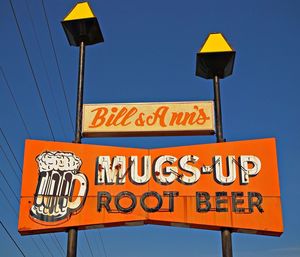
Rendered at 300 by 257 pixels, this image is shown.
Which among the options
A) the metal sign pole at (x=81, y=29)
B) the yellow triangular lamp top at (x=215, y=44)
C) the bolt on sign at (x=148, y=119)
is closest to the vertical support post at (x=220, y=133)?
the bolt on sign at (x=148, y=119)

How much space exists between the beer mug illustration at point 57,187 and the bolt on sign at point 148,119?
1.06 meters

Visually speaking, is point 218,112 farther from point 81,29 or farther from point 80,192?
point 81,29

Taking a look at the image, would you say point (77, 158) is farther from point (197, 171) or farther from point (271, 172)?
point (271, 172)

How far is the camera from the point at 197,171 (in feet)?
53.5

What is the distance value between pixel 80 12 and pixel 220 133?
18.0 ft

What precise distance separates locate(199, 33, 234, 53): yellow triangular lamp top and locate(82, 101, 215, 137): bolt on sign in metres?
1.62

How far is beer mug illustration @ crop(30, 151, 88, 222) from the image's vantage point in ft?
52.0

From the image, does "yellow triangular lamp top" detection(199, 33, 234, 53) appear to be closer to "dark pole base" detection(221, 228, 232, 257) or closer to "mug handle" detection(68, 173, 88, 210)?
"mug handle" detection(68, 173, 88, 210)

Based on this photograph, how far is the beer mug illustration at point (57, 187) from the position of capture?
624 inches

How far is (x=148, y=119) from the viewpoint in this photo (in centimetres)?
1709

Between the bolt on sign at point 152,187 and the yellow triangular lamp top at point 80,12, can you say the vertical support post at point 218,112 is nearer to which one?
the bolt on sign at point 152,187

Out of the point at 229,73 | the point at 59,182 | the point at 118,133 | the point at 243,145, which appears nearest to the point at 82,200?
the point at 59,182

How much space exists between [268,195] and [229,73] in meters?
3.98

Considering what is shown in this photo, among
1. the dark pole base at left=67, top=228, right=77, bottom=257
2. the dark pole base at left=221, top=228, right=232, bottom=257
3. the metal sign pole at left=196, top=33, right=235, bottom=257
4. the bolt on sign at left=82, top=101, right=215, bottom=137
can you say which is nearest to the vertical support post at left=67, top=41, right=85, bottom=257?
the dark pole base at left=67, top=228, right=77, bottom=257
